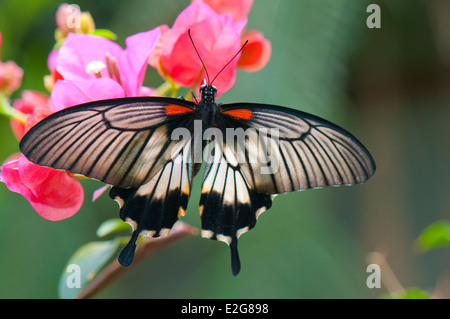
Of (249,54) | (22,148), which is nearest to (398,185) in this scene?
(249,54)

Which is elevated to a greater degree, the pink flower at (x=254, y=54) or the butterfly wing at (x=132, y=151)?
the pink flower at (x=254, y=54)

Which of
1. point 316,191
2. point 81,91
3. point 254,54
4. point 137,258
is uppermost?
point 316,191

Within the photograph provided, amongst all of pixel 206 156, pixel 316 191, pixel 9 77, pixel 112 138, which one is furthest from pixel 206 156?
pixel 316 191

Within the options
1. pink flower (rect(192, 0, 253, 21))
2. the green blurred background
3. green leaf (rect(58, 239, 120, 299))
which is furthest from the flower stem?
the green blurred background

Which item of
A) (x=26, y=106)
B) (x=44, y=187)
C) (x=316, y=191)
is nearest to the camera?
(x=44, y=187)

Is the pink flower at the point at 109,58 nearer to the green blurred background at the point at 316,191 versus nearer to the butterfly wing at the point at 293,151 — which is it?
the butterfly wing at the point at 293,151

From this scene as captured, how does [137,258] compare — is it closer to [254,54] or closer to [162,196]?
Answer: [162,196]

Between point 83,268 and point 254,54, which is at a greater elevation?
point 254,54

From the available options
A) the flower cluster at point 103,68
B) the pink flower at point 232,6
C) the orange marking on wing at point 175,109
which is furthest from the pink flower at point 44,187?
the pink flower at point 232,6

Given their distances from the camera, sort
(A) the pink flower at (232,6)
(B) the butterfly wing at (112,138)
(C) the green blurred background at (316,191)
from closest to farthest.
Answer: (B) the butterfly wing at (112,138)
(A) the pink flower at (232,6)
(C) the green blurred background at (316,191)
